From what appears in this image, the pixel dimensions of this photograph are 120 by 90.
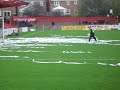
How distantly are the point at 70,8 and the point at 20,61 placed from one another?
100616 mm

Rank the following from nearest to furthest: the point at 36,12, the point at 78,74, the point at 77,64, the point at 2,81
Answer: the point at 2,81 < the point at 78,74 < the point at 77,64 < the point at 36,12

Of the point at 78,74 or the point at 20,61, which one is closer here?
the point at 78,74

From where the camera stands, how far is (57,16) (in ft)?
318

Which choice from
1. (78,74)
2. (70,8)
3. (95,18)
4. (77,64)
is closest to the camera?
(78,74)

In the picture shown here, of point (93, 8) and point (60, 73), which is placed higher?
point (93, 8)

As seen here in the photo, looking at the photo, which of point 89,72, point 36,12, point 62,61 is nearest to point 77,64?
point 62,61

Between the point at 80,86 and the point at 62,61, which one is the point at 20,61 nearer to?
the point at 62,61

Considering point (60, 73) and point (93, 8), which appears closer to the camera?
point (60, 73)

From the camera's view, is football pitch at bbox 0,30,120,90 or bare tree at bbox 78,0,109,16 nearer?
football pitch at bbox 0,30,120,90

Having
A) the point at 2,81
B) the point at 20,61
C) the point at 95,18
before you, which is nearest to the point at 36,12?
the point at 95,18

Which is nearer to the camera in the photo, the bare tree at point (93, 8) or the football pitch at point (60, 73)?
the football pitch at point (60, 73)

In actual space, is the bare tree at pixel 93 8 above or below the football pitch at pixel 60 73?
above

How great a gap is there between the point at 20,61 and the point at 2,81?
7.25 m

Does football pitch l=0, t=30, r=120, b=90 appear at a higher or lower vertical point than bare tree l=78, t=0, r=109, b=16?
lower
